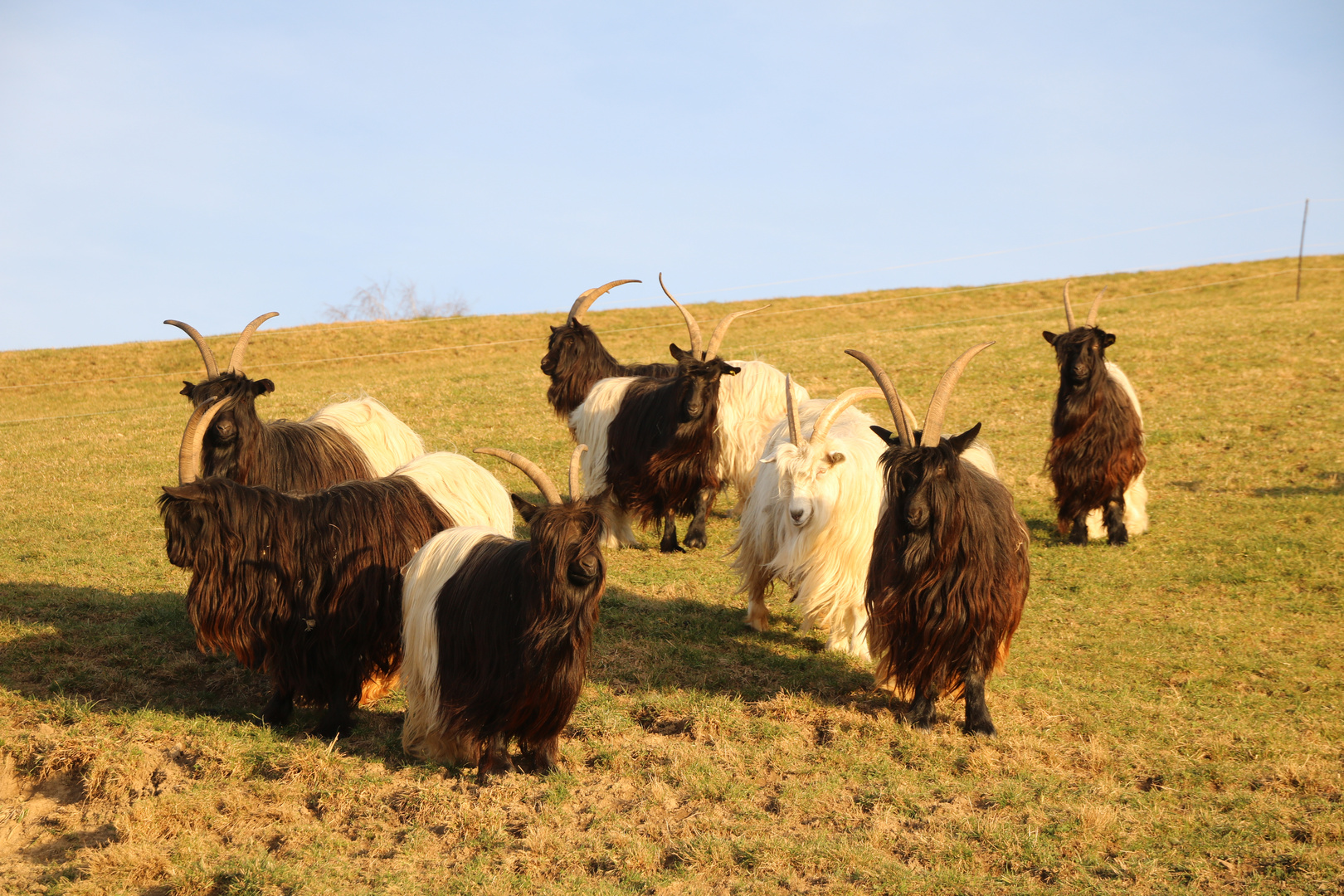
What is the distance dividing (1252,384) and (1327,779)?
42.9 feet

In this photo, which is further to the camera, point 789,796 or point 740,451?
point 740,451

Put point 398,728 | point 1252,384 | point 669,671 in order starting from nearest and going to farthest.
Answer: point 398,728 < point 669,671 < point 1252,384

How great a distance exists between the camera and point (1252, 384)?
16.3 metres

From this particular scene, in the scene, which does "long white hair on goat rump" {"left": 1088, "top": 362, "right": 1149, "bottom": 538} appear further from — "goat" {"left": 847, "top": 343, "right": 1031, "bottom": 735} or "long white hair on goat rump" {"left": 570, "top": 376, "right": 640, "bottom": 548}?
"goat" {"left": 847, "top": 343, "right": 1031, "bottom": 735}

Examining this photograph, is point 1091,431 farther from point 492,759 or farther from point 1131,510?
point 492,759

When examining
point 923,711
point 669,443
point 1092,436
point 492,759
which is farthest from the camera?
point 1092,436

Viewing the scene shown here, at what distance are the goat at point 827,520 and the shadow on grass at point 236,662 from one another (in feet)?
1.29

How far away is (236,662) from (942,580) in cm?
481

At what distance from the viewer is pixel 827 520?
686 cm

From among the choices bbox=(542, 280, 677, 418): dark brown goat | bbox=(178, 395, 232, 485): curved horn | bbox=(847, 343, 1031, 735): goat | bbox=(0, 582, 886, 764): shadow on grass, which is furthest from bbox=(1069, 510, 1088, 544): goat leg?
bbox=(178, 395, 232, 485): curved horn

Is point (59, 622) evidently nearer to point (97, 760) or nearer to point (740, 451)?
point (97, 760)

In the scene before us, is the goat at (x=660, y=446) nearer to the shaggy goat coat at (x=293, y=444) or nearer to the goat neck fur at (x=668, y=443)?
the goat neck fur at (x=668, y=443)

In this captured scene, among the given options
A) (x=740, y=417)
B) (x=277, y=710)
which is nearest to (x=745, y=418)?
(x=740, y=417)

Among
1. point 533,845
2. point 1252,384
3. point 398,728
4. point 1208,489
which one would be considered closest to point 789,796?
point 533,845
